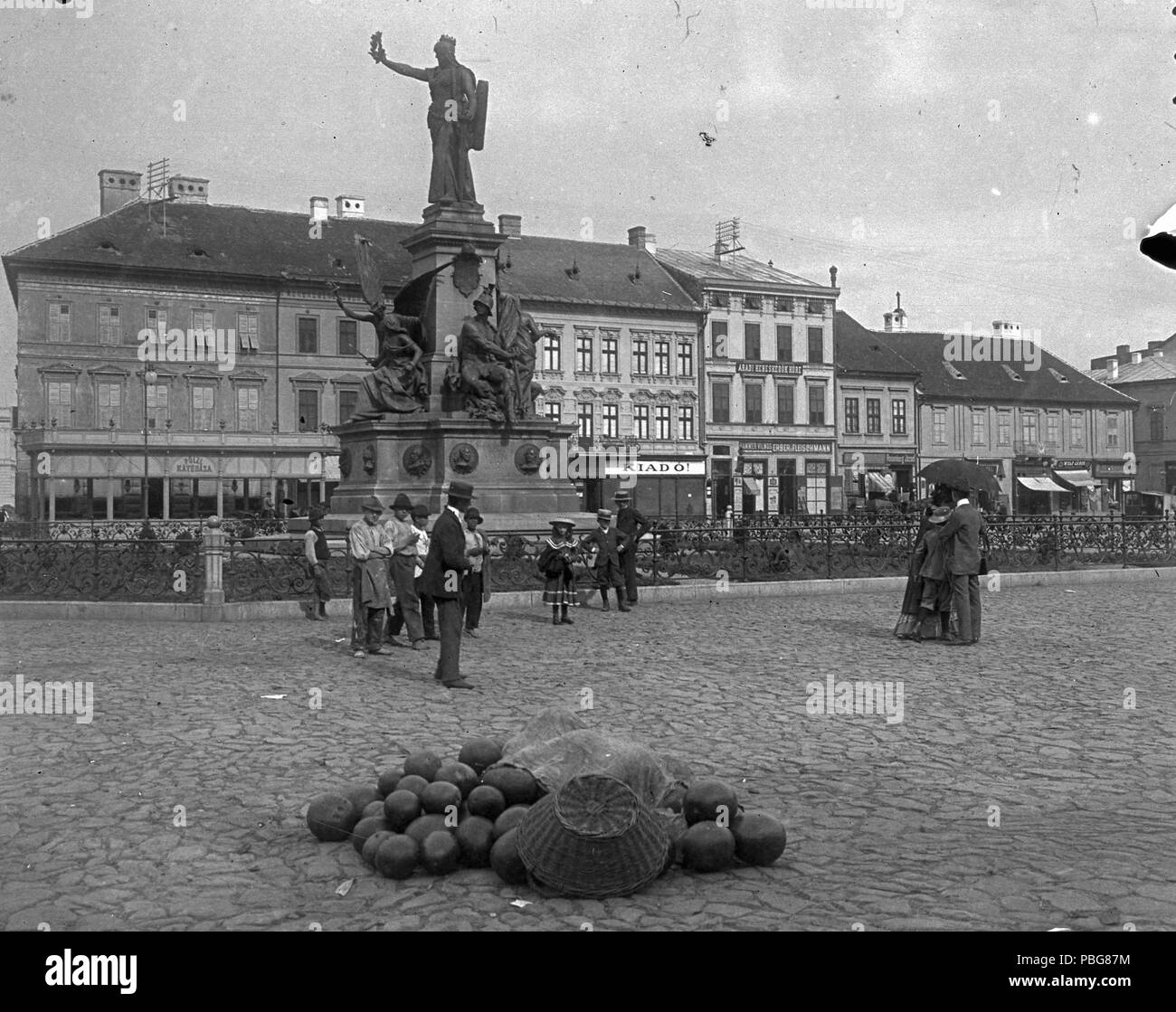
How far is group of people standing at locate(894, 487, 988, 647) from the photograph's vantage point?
1394 centimetres

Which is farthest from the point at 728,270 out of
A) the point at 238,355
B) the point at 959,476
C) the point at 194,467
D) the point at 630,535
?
the point at 959,476

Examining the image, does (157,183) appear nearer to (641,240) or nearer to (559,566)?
(641,240)

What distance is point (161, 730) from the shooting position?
8789 mm

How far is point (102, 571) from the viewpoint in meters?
19.0

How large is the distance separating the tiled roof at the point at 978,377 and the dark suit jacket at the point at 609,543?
5125 centimetres

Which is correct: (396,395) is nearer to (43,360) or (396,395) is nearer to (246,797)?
(246,797)

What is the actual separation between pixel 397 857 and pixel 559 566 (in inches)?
435

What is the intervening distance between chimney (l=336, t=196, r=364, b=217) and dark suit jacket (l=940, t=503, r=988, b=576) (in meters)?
51.7

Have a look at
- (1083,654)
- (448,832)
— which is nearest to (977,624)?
(1083,654)

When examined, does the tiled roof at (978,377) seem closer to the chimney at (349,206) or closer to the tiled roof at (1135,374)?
the tiled roof at (1135,374)

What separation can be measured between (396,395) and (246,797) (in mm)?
15531

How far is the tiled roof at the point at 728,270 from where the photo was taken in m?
63.5

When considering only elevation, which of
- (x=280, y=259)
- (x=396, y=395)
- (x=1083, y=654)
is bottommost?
(x=1083, y=654)

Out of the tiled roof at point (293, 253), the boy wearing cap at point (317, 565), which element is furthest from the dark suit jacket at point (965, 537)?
the tiled roof at point (293, 253)
